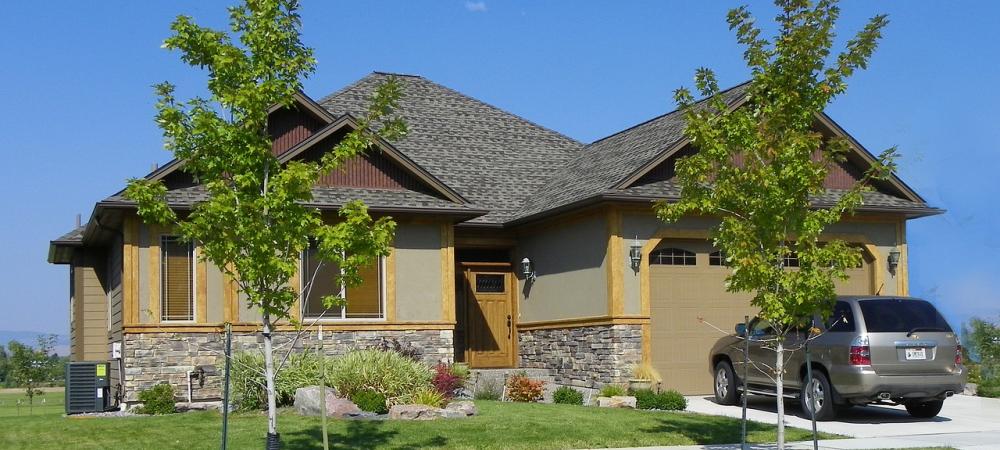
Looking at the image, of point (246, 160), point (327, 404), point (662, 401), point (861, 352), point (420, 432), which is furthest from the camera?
point (662, 401)

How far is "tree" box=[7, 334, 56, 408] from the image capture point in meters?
26.4

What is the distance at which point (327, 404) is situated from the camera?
15484 millimetres

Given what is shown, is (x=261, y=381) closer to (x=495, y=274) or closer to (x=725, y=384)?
(x=725, y=384)

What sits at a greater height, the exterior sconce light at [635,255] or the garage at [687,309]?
the exterior sconce light at [635,255]

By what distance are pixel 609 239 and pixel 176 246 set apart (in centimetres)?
751

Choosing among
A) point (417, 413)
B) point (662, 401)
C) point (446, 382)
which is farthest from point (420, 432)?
point (662, 401)

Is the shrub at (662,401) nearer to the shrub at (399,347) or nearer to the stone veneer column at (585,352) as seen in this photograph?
the stone veneer column at (585,352)

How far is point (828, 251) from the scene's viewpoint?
38.0 ft

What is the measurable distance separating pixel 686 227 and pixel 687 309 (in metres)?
1.49

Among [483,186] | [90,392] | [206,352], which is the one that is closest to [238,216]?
[206,352]

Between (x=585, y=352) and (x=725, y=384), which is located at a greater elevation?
(x=585, y=352)

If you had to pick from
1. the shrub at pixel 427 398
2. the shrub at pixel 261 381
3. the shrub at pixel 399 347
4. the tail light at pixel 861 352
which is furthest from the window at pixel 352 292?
the tail light at pixel 861 352

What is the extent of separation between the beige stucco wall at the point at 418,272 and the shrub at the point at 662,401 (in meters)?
4.45

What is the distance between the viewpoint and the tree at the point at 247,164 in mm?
10562
